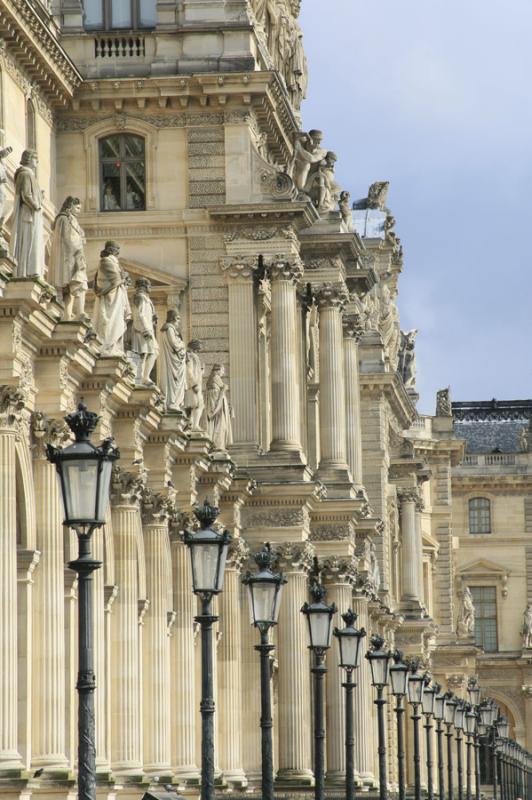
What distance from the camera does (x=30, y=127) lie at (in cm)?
6531

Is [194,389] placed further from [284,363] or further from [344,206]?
[344,206]

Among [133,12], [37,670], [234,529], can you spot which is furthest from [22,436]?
[133,12]

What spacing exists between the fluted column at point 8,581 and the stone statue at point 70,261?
500 centimetres

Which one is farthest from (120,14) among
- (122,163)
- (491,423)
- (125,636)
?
(491,423)

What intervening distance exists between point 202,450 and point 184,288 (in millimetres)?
9874

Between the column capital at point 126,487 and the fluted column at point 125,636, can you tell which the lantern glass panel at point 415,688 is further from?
the column capital at point 126,487

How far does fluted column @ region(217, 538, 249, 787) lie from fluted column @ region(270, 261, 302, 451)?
404 centimetres

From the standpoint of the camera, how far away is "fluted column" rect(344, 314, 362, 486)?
8056 centimetres

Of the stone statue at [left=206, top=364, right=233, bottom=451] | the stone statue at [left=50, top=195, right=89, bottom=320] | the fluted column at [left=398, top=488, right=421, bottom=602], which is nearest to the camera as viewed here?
the stone statue at [left=50, top=195, right=89, bottom=320]

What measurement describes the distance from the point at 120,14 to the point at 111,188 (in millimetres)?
4466

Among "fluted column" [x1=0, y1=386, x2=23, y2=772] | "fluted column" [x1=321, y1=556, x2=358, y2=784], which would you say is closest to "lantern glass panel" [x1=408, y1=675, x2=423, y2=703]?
"fluted column" [x1=321, y1=556, x2=358, y2=784]

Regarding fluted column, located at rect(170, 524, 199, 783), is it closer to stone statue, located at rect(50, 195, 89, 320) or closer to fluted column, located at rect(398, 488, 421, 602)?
stone statue, located at rect(50, 195, 89, 320)

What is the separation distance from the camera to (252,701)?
68.0 metres

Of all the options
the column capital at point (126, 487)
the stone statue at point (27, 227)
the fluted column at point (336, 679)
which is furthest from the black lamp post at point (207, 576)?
the fluted column at point (336, 679)
